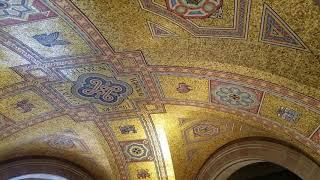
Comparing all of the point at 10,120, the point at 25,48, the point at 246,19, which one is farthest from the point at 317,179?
the point at 10,120

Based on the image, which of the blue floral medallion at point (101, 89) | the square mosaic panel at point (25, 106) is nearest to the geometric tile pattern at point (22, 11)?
the blue floral medallion at point (101, 89)

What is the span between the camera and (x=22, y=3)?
4613mm

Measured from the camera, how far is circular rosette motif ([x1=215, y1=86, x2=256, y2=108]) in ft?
18.9

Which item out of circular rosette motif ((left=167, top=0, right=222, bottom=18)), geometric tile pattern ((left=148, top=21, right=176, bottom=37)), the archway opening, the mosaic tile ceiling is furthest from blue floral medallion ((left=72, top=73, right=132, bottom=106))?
the archway opening

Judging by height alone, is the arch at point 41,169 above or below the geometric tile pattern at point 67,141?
below

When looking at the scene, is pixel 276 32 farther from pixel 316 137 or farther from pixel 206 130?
pixel 206 130

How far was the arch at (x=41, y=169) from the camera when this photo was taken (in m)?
8.52

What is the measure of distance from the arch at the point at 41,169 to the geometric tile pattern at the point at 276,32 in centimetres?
594

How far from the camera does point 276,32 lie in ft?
14.4

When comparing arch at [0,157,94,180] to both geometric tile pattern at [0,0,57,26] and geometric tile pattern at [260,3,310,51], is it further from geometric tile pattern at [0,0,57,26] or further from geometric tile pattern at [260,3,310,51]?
geometric tile pattern at [260,3,310,51]

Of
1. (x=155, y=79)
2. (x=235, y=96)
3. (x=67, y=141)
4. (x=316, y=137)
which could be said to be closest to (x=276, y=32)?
(x=235, y=96)

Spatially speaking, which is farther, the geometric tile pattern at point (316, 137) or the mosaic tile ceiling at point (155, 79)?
the geometric tile pattern at point (316, 137)

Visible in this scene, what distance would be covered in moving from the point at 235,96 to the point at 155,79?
4.09ft

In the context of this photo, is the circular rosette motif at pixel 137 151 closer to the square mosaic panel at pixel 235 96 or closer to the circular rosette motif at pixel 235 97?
the square mosaic panel at pixel 235 96
